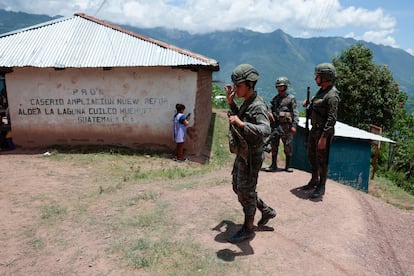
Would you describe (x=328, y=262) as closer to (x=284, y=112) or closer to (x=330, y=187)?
(x=330, y=187)

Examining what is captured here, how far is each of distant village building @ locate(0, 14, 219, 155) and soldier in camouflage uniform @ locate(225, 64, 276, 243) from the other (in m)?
5.21

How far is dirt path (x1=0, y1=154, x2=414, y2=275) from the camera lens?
10.9 ft

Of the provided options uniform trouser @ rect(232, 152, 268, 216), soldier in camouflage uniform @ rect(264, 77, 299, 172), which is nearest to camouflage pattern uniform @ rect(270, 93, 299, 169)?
soldier in camouflage uniform @ rect(264, 77, 299, 172)

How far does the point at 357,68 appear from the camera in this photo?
19.5 m

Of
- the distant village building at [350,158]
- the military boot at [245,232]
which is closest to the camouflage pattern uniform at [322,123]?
the military boot at [245,232]

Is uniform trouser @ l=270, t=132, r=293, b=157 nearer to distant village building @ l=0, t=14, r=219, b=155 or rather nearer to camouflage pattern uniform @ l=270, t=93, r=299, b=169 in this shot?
camouflage pattern uniform @ l=270, t=93, r=299, b=169

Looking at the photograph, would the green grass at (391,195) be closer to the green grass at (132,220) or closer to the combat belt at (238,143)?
the green grass at (132,220)

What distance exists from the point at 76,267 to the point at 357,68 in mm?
19546

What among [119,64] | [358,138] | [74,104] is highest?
[119,64]

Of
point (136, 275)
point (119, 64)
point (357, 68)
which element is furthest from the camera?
point (357, 68)

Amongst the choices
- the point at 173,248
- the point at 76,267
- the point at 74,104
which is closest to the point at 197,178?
the point at 173,248

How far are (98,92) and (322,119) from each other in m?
5.99

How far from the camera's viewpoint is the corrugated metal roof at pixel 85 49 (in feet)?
27.5

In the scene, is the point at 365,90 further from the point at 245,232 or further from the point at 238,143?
the point at 238,143
